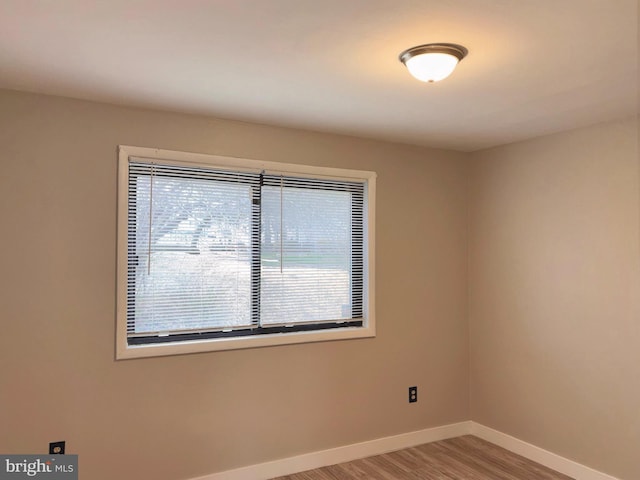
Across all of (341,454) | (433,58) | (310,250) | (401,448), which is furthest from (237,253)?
(401,448)

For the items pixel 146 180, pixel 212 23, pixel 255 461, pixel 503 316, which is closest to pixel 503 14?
pixel 212 23

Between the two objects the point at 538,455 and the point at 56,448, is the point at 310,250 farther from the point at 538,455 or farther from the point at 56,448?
the point at 538,455

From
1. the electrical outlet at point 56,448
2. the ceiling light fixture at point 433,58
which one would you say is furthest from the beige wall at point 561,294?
the electrical outlet at point 56,448

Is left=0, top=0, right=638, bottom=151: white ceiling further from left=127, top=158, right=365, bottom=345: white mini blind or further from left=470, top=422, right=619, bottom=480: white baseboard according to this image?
left=470, top=422, right=619, bottom=480: white baseboard

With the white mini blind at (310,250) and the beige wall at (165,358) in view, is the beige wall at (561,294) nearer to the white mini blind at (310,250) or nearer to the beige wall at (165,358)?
the beige wall at (165,358)

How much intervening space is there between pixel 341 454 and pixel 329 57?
9.20ft

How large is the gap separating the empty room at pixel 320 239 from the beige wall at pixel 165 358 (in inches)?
0.5

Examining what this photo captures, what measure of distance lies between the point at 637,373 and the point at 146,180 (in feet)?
11.0

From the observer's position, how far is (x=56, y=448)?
2660mm

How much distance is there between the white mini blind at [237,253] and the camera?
296cm

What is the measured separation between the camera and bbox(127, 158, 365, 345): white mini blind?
2.96m

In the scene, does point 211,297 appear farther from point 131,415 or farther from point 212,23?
point 212,23

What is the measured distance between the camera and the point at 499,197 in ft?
12.9

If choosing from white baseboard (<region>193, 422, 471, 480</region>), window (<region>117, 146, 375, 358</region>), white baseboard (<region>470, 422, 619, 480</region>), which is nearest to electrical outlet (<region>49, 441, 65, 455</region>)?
window (<region>117, 146, 375, 358</region>)
